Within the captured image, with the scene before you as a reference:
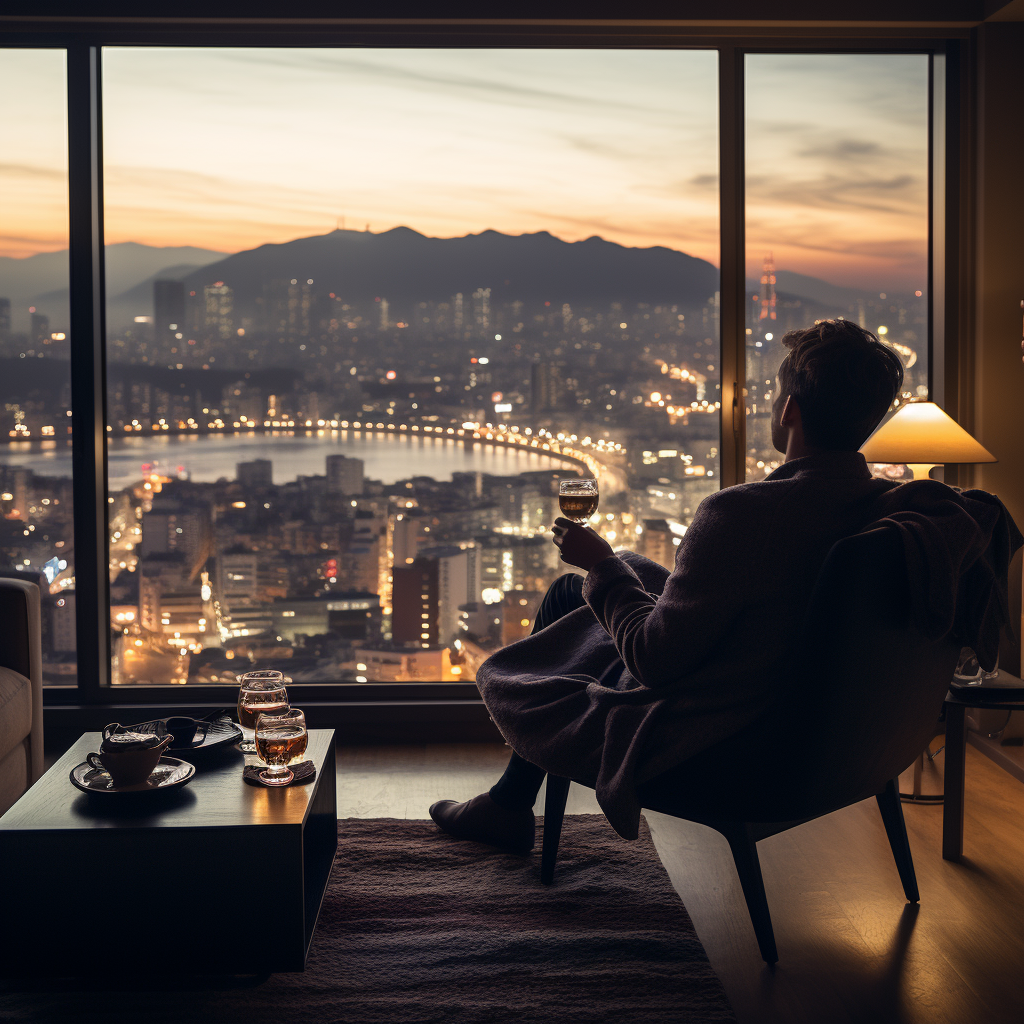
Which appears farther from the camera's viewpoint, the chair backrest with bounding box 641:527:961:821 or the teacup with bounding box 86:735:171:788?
the teacup with bounding box 86:735:171:788

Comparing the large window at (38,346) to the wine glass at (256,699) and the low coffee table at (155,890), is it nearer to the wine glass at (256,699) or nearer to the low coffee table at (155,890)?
the wine glass at (256,699)

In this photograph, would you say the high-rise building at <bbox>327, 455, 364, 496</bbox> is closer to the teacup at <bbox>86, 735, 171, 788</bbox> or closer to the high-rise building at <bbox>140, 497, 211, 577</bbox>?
the high-rise building at <bbox>140, 497, 211, 577</bbox>

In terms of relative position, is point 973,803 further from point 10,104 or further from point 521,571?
point 10,104

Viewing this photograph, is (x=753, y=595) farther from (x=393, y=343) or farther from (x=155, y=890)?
(x=393, y=343)

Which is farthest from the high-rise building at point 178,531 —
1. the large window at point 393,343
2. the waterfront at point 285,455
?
the waterfront at point 285,455

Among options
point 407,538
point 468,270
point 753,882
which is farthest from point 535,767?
point 468,270

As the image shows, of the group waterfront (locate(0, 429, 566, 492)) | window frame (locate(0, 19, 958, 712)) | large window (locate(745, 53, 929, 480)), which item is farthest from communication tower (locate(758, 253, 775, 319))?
waterfront (locate(0, 429, 566, 492))
